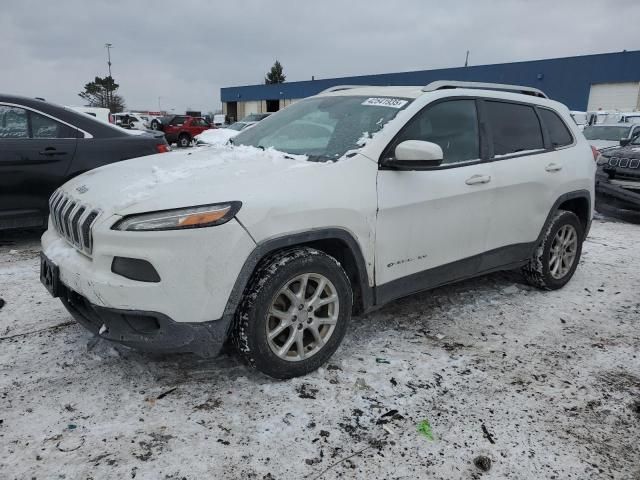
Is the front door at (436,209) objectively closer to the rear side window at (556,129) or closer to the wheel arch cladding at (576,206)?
the wheel arch cladding at (576,206)

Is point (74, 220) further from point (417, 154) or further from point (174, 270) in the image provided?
point (417, 154)

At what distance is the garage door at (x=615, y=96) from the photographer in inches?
1089

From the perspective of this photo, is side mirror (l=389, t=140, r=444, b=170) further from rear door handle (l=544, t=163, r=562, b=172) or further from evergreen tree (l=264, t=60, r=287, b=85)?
evergreen tree (l=264, t=60, r=287, b=85)

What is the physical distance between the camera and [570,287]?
471 centimetres

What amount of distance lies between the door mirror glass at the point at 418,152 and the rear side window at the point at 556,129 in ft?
6.34

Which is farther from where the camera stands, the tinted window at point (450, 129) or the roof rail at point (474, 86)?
the roof rail at point (474, 86)

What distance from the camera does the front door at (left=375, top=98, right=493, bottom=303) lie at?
3.06 metres

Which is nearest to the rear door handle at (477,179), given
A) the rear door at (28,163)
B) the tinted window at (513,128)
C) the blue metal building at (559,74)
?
the tinted window at (513,128)

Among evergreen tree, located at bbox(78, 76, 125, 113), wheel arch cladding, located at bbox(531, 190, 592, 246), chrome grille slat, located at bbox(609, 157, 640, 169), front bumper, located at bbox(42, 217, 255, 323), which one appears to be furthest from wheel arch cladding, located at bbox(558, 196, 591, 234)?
evergreen tree, located at bbox(78, 76, 125, 113)

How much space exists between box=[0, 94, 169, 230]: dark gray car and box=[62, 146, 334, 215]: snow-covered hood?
2137 millimetres

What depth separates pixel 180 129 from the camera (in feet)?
85.2

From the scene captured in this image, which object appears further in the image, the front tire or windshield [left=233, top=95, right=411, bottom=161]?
windshield [left=233, top=95, right=411, bottom=161]

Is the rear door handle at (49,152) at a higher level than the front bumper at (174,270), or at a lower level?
higher

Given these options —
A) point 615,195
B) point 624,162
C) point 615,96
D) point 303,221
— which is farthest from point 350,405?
point 615,96
